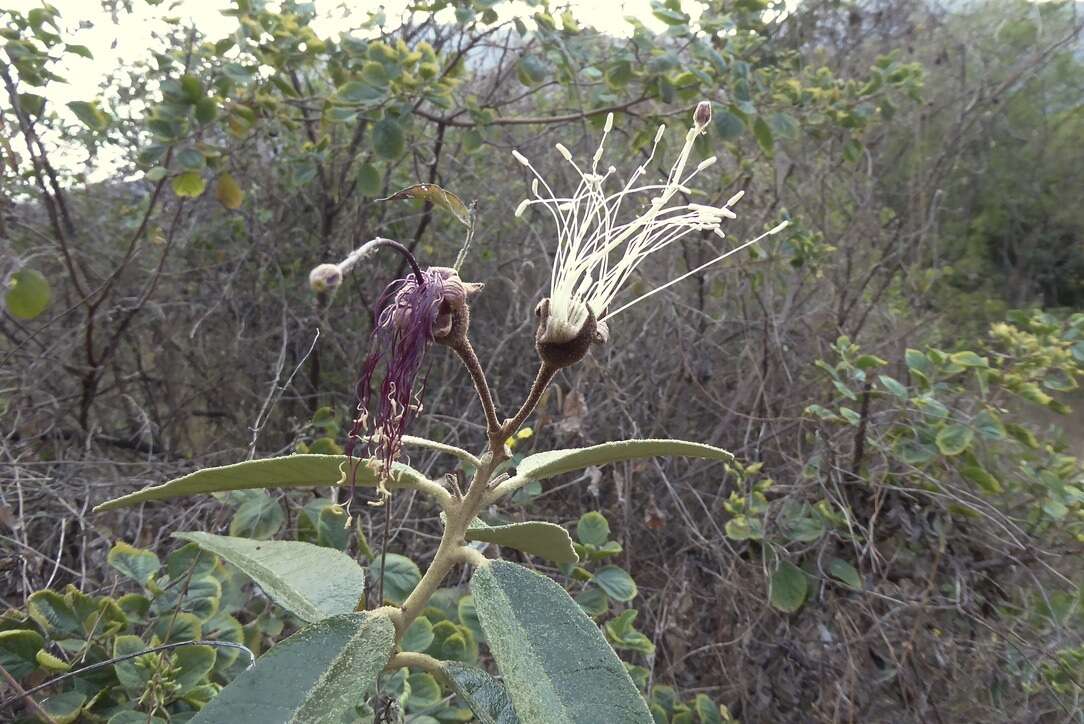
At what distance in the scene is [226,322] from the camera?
8.65 ft

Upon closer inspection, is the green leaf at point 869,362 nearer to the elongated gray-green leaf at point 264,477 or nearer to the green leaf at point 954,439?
the green leaf at point 954,439

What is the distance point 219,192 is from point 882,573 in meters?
1.99

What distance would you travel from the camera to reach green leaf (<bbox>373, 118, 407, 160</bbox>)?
1746mm

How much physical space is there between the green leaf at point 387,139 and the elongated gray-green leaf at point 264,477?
1215mm

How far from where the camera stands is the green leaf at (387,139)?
1.75 m

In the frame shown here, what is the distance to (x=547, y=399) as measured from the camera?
6.22 feet

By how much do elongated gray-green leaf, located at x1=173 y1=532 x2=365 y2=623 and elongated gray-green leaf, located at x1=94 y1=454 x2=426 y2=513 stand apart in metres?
0.04

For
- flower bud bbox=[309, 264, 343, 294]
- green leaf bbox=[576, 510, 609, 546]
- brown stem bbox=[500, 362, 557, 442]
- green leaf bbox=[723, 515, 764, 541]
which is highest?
flower bud bbox=[309, 264, 343, 294]

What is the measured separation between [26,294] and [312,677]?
1.30m

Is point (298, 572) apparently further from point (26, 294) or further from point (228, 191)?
point (228, 191)

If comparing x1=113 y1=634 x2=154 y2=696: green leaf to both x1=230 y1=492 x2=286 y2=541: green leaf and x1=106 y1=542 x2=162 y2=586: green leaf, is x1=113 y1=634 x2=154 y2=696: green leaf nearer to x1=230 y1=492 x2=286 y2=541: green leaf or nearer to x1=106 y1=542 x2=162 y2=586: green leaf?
x1=106 y1=542 x2=162 y2=586: green leaf

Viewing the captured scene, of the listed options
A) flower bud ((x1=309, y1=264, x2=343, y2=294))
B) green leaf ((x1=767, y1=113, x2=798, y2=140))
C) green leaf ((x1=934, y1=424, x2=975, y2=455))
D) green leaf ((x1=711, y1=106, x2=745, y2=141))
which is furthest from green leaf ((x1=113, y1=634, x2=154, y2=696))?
green leaf ((x1=767, y1=113, x2=798, y2=140))

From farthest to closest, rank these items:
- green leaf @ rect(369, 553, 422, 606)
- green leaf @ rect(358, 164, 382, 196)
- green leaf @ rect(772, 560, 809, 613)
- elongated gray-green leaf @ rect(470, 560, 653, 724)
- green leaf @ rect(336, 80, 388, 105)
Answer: green leaf @ rect(358, 164, 382, 196), green leaf @ rect(336, 80, 388, 105), green leaf @ rect(772, 560, 809, 613), green leaf @ rect(369, 553, 422, 606), elongated gray-green leaf @ rect(470, 560, 653, 724)

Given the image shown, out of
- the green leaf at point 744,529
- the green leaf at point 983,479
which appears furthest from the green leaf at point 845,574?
the green leaf at point 983,479
